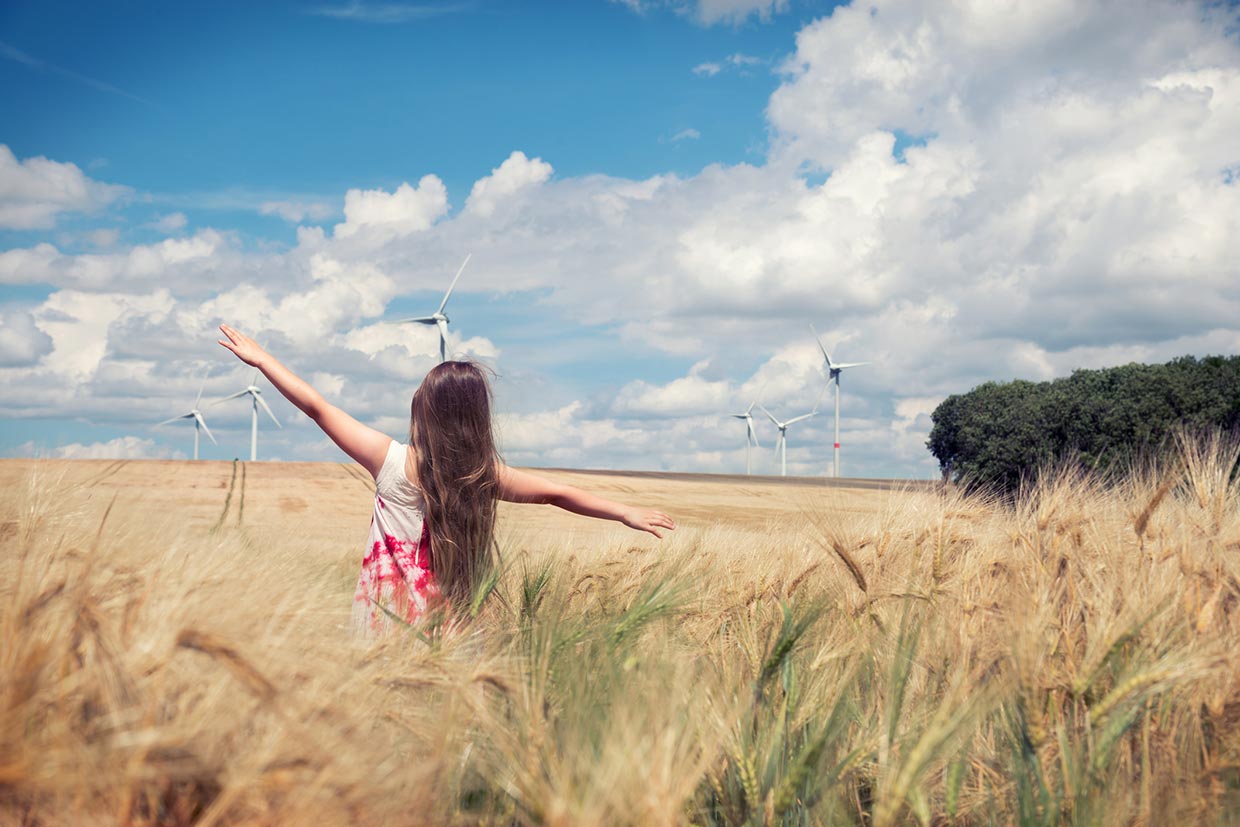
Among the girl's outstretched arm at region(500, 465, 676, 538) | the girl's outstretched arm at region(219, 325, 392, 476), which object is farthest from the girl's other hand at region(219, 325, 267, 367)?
the girl's outstretched arm at region(500, 465, 676, 538)

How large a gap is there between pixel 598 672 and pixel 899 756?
1.00 metres

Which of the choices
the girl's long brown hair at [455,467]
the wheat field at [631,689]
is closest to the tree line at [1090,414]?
the wheat field at [631,689]

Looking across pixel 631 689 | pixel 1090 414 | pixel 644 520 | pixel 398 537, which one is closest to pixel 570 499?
pixel 644 520

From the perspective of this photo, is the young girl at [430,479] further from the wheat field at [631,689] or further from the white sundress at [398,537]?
the wheat field at [631,689]

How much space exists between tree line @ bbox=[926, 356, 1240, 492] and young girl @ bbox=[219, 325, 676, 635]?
2217 centimetres

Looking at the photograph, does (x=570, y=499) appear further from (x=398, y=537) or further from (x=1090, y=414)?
(x=1090, y=414)

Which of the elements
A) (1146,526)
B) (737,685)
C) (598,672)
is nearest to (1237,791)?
(737,685)

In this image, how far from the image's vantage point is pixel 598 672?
3.13 meters

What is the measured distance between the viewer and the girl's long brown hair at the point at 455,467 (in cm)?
464

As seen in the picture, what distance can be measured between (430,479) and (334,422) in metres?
0.61

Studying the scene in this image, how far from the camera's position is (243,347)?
5156 millimetres

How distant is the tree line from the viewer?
84.8 ft

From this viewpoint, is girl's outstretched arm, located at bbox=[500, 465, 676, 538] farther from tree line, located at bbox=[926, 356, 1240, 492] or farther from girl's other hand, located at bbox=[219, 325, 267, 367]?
tree line, located at bbox=[926, 356, 1240, 492]

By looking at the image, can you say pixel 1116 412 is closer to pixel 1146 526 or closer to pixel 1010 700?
pixel 1146 526
